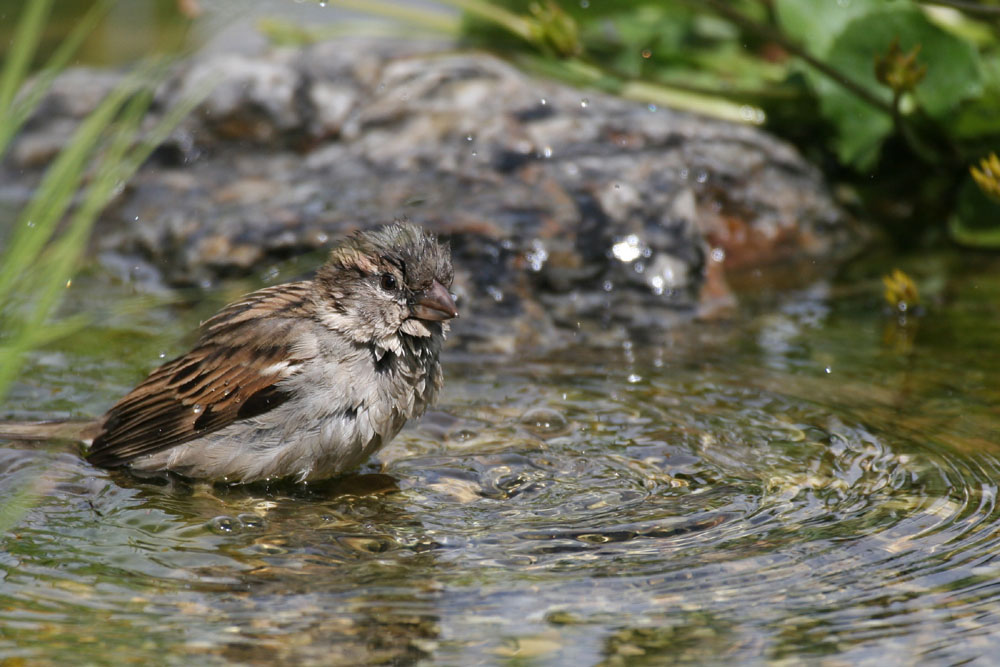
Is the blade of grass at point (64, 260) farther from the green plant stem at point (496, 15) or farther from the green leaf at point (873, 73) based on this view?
the green leaf at point (873, 73)

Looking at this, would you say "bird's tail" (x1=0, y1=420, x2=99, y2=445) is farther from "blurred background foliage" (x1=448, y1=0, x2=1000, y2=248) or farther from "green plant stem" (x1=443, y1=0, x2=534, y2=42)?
"green plant stem" (x1=443, y1=0, x2=534, y2=42)

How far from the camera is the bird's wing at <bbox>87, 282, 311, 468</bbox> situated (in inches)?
150

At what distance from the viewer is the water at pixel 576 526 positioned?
2.62 meters

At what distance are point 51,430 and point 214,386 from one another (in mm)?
509

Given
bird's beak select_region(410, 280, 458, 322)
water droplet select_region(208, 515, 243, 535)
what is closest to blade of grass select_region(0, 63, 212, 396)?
water droplet select_region(208, 515, 243, 535)

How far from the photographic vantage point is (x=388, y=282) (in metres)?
3.94

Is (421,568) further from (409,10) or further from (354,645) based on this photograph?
(409,10)

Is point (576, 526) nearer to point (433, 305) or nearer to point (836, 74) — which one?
point (433, 305)

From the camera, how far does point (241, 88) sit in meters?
6.91

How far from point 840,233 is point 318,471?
3.70 metres

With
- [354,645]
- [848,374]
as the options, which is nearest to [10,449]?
[354,645]

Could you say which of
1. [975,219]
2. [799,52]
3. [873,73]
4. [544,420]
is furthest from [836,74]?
[544,420]

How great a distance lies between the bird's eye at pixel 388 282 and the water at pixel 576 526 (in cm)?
52

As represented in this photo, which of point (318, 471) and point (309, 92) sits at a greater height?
point (309, 92)
